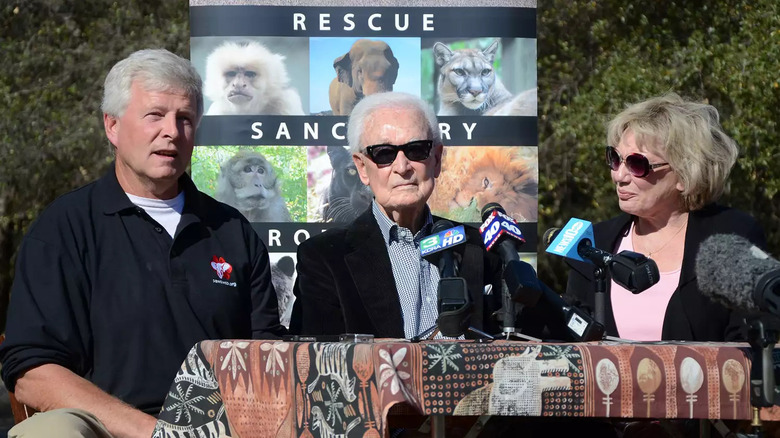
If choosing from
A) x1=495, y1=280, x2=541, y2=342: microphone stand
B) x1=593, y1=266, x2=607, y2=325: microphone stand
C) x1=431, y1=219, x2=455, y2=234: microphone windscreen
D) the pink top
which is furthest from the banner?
x1=495, y1=280, x2=541, y2=342: microphone stand

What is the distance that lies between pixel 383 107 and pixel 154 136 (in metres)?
0.75

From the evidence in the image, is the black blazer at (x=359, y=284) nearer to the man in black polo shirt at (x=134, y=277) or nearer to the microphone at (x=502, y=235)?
the man in black polo shirt at (x=134, y=277)

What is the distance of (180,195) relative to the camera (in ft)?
12.6

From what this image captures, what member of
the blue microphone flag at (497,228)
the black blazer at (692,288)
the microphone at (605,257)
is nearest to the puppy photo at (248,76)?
the black blazer at (692,288)

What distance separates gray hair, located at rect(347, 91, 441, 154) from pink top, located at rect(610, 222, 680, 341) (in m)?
0.89

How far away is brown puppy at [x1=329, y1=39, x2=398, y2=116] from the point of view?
17.3 ft

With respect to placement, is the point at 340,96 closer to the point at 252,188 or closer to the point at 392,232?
the point at 252,188

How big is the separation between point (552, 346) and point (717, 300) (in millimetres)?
456

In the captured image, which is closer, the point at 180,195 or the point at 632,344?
the point at 632,344

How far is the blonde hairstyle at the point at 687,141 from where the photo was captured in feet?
13.7

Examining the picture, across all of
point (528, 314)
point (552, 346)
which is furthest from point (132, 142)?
point (552, 346)

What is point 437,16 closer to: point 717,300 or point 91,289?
point 91,289

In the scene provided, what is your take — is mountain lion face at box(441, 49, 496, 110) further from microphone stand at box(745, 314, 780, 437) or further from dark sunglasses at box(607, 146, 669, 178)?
microphone stand at box(745, 314, 780, 437)

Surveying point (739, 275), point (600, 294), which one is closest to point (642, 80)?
point (600, 294)
